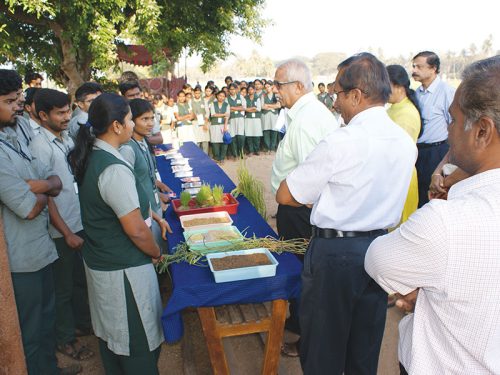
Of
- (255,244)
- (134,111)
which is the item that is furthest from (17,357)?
(134,111)

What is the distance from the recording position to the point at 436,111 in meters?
3.84

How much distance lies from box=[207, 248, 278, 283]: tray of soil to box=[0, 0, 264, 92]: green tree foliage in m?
6.45

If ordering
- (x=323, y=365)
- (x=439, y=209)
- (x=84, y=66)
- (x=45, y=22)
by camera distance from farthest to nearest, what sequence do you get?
(x=84, y=66)
(x=45, y=22)
(x=323, y=365)
(x=439, y=209)

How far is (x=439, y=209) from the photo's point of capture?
0.85 meters

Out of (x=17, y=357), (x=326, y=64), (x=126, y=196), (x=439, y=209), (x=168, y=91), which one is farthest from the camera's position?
(x=326, y=64)

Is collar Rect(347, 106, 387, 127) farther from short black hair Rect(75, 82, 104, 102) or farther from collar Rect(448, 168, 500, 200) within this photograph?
short black hair Rect(75, 82, 104, 102)

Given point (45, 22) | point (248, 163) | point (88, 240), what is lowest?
point (248, 163)

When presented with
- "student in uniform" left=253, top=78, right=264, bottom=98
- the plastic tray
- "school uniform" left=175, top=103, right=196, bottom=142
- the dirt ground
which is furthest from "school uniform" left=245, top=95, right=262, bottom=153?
the dirt ground

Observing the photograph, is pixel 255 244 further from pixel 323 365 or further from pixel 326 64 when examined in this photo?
pixel 326 64

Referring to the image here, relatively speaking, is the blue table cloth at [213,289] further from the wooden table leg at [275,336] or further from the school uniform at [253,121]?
the school uniform at [253,121]

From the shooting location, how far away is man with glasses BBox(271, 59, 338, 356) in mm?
2441

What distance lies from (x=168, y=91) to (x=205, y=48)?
886 centimetres

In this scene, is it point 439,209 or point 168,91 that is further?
point 168,91

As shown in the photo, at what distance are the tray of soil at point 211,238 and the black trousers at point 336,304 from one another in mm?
563
